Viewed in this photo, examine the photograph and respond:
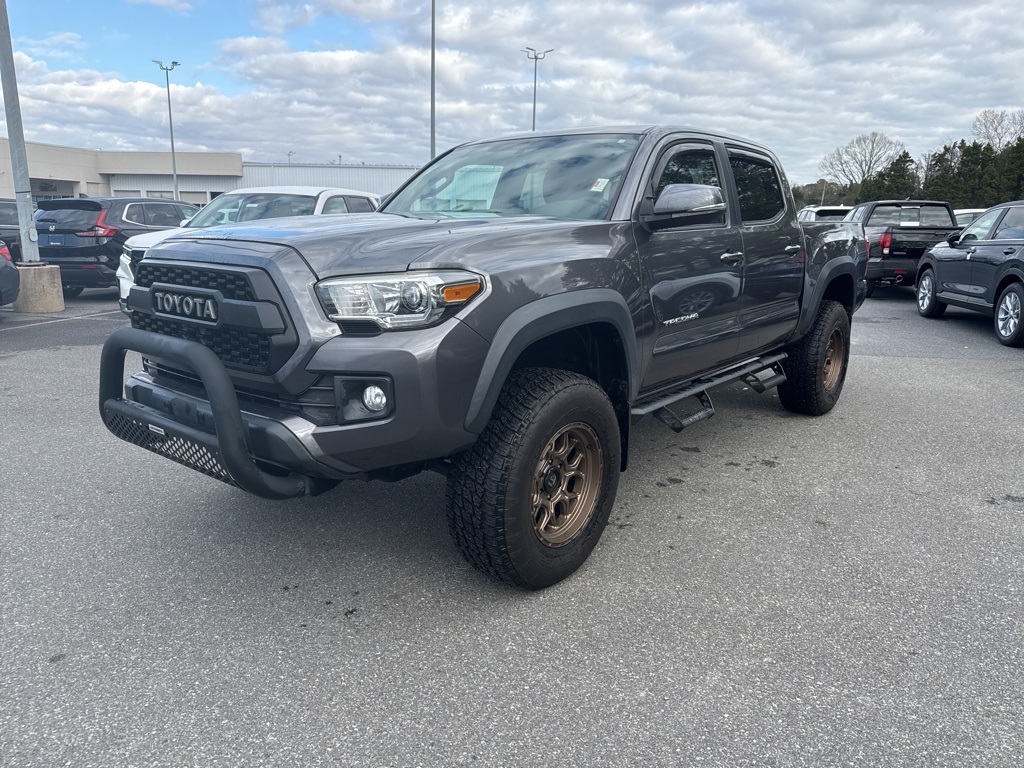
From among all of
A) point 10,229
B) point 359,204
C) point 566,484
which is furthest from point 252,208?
point 566,484

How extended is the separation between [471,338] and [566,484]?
36.1 inches

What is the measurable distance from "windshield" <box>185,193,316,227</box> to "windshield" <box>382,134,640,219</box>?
5.21 meters

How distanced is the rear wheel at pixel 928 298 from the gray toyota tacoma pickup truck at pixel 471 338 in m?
9.01

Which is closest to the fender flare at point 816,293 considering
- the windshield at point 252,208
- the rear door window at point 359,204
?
the windshield at point 252,208

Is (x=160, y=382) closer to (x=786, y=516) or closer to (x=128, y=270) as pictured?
(x=786, y=516)

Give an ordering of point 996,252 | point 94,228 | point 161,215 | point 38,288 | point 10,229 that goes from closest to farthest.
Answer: point 996,252, point 38,288, point 94,228, point 161,215, point 10,229

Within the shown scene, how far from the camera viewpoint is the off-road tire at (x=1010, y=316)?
29.9ft

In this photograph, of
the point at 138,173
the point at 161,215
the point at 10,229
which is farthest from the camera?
the point at 138,173

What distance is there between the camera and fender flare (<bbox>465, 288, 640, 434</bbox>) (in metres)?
2.72

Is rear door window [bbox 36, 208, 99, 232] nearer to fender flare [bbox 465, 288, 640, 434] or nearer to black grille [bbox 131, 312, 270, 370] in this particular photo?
black grille [bbox 131, 312, 270, 370]

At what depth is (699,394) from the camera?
4375mm

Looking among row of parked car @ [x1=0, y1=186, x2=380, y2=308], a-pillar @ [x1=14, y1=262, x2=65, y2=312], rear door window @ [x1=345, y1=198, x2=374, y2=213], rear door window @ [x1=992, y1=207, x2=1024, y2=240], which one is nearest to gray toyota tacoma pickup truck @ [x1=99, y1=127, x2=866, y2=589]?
rear door window @ [x1=345, y1=198, x2=374, y2=213]

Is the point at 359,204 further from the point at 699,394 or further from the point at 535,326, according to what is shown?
the point at 535,326

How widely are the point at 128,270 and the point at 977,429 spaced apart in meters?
8.63
